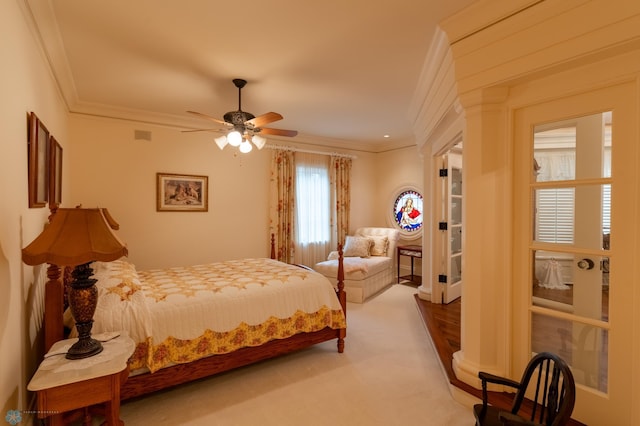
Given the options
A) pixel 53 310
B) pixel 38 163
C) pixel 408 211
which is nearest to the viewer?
pixel 53 310

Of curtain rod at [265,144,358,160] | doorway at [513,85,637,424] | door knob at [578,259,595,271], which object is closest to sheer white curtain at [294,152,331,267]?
curtain rod at [265,144,358,160]

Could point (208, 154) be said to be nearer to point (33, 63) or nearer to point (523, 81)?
point (33, 63)

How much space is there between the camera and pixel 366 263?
5.07 meters

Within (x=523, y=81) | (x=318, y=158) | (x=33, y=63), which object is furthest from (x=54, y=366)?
(x=318, y=158)

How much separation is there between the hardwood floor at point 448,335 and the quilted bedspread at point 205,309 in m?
0.98

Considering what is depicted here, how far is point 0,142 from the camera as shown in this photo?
4.78 feet

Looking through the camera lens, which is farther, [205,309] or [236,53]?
[236,53]

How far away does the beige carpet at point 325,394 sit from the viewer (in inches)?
85.4

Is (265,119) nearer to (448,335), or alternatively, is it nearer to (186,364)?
(186,364)

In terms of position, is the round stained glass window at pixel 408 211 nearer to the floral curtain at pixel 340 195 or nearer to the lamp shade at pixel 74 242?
the floral curtain at pixel 340 195

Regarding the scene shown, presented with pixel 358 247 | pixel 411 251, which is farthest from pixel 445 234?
Result: pixel 358 247

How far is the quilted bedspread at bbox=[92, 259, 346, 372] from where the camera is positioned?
217cm

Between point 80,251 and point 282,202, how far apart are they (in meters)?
3.82

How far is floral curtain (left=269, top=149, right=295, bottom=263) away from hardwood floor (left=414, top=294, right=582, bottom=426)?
2.25 m
